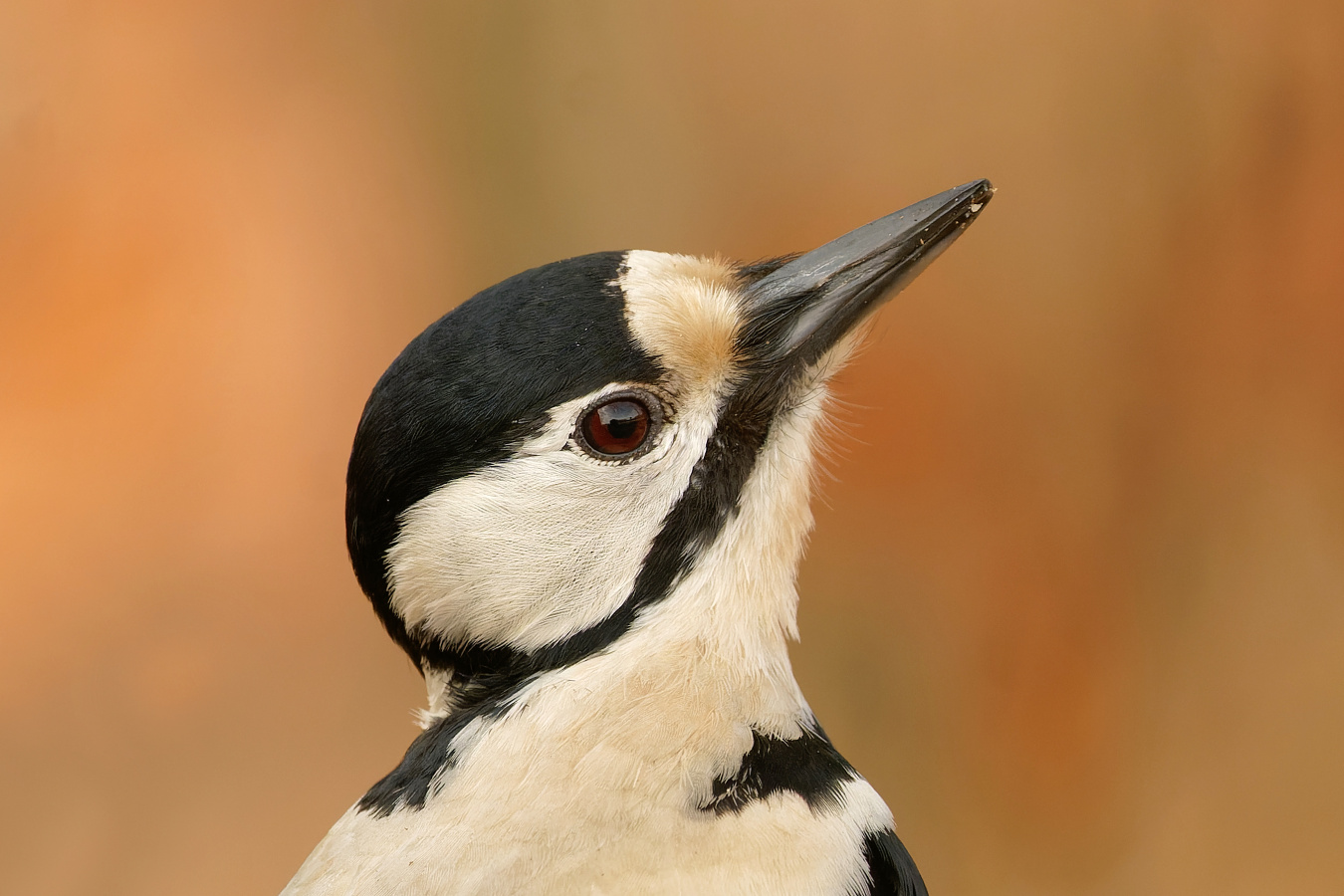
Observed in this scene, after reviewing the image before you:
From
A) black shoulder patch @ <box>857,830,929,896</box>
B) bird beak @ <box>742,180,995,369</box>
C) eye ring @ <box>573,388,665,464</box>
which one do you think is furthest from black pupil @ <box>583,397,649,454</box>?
black shoulder patch @ <box>857,830,929,896</box>

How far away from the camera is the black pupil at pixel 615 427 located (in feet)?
3.47

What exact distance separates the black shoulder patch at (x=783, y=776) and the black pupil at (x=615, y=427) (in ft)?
1.03

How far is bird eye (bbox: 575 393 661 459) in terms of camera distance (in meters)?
1.06

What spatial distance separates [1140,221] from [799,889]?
1789 mm

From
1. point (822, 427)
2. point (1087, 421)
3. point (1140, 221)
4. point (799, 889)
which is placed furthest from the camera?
point (1087, 421)

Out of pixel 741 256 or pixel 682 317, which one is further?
pixel 741 256

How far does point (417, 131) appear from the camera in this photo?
250 centimetres

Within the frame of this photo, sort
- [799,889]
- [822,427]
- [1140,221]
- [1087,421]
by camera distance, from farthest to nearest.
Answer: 1. [1087,421]
2. [1140,221]
3. [822,427]
4. [799,889]

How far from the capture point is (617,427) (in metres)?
1.06

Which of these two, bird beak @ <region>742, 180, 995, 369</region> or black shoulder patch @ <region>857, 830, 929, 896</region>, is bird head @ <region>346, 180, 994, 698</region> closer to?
bird beak @ <region>742, 180, 995, 369</region>

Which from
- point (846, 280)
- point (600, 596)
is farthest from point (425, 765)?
point (846, 280)

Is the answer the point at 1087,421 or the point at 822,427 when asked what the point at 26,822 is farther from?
the point at 1087,421

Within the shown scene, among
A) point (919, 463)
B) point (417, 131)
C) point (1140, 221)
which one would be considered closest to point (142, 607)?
point (417, 131)

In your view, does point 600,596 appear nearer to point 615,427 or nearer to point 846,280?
point 615,427
